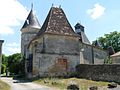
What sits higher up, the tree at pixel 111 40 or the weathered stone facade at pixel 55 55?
the tree at pixel 111 40

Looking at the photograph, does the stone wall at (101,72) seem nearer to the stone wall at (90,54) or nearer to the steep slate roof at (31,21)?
the stone wall at (90,54)

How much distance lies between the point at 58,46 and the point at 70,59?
7.31ft

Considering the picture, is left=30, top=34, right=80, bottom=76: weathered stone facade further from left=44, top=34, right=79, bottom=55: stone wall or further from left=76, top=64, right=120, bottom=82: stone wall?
left=76, top=64, right=120, bottom=82: stone wall

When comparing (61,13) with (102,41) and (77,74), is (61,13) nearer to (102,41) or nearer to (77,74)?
(77,74)

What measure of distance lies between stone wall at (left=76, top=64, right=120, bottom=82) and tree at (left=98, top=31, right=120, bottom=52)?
142ft

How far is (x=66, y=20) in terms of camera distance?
32.4 meters

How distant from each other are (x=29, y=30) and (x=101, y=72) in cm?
2792

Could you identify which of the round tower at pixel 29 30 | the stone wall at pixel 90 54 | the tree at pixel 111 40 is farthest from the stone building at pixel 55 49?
the tree at pixel 111 40

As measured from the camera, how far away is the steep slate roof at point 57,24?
30469mm

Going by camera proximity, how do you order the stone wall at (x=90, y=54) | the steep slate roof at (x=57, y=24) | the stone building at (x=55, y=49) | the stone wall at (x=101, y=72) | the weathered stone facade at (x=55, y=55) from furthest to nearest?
1. the stone wall at (x=90, y=54)
2. the steep slate roof at (x=57, y=24)
3. the stone building at (x=55, y=49)
4. the weathered stone facade at (x=55, y=55)
5. the stone wall at (x=101, y=72)

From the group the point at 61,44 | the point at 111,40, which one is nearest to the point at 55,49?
the point at 61,44

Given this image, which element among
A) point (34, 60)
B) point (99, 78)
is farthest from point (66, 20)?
point (99, 78)

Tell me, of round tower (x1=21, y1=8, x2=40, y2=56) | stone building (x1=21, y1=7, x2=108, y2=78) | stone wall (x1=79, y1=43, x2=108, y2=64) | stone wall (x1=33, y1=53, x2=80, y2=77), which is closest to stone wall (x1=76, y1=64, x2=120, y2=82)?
stone wall (x1=33, y1=53, x2=80, y2=77)

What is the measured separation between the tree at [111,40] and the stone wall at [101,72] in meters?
43.2
